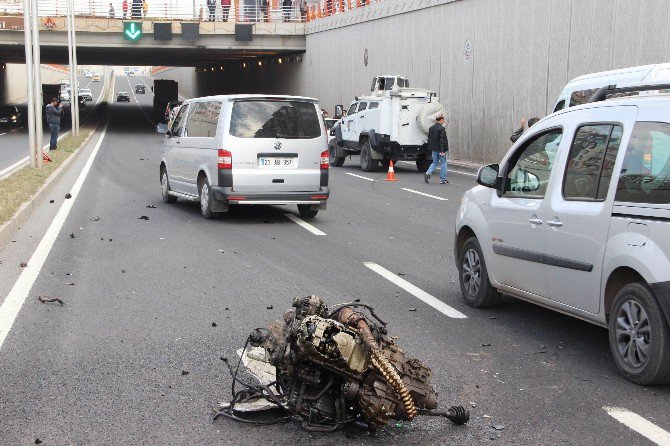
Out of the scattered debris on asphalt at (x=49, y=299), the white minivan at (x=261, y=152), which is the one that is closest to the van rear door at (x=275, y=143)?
the white minivan at (x=261, y=152)

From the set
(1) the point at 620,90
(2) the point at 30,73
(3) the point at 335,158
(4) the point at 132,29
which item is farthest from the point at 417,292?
(4) the point at 132,29

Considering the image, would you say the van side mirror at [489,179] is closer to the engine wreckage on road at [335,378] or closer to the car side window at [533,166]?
the car side window at [533,166]

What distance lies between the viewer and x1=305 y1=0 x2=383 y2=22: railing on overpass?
153 feet


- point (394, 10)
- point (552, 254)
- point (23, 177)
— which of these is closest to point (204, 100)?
point (23, 177)

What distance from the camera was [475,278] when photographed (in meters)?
7.80

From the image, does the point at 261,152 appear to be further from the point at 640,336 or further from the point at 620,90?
the point at 640,336

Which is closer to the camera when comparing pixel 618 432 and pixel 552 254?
pixel 618 432

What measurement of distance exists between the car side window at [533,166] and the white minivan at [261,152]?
658cm

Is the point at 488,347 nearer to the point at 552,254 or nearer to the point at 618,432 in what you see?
the point at 552,254

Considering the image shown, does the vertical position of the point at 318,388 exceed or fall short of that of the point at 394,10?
it falls short

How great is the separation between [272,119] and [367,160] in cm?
1428

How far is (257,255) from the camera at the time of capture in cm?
1072

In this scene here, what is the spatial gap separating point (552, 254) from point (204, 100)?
9142mm

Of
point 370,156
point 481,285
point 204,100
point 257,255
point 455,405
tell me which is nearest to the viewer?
point 455,405
